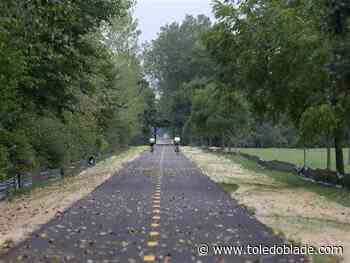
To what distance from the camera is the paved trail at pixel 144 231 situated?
8562mm

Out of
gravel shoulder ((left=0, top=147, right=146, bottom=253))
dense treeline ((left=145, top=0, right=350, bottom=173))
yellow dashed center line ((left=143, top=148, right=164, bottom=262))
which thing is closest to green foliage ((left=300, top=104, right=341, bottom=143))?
dense treeline ((left=145, top=0, right=350, bottom=173))

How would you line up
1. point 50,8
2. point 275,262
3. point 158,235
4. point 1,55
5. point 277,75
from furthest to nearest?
1. point 277,75
2. point 1,55
3. point 50,8
4. point 158,235
5. point 275,262

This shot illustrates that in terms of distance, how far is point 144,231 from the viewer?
1078cm

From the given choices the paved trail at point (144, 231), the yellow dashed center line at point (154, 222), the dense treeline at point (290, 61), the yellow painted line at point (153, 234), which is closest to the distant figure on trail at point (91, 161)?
the dense treeline at point (290, 61)

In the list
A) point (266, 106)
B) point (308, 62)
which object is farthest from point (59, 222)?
point (266, 106)

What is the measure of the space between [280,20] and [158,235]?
1345 cm

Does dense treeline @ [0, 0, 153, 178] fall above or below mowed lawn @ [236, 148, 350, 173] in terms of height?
above

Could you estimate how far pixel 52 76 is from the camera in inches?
835

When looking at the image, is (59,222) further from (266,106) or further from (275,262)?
(266,106)

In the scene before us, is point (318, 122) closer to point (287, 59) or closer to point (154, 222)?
point (287, 59)

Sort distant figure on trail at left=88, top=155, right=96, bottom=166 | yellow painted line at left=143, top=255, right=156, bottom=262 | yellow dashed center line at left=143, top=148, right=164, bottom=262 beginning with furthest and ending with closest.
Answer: distant figure on trail at left=88, top=155, right=96, bottom=166 → yellow dashed center line at left=143, top=148, right=164, bottom=262 → yellow painted line at left=143, top=255, right=156, bottom=262

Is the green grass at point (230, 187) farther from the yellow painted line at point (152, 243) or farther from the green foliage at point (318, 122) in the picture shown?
the yellow painted line at point (152, 243)

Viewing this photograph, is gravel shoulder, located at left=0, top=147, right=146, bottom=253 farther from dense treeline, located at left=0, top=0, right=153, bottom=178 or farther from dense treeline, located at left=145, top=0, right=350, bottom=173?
dense treeline, located at left=145, top=0, right=350, bottom=173

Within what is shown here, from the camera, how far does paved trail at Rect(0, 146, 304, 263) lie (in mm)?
8562
